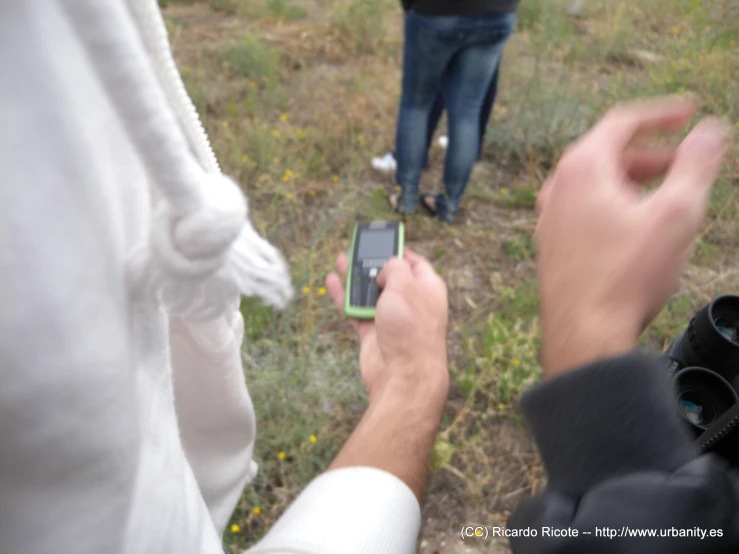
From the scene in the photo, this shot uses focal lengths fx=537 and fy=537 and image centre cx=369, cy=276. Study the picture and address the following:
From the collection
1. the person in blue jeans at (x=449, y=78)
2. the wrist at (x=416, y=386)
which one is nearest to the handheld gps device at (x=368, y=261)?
the wrist at (x=416, y=386)

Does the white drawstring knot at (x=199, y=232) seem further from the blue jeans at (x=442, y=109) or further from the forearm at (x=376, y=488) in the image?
the blue jeans at (x=442, y=109)

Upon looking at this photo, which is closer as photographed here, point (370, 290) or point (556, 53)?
point (370, 290)

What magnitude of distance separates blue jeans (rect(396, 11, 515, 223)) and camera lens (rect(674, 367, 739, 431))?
1311 mm

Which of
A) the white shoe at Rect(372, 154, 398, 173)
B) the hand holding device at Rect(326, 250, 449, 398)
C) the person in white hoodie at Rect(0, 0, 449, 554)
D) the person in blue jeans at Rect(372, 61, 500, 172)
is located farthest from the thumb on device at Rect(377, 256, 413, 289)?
the white shoe at Rect(372, 154, 398, 173)

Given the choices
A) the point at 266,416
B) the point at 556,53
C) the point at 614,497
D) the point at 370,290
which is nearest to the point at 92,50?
the point at 614,497

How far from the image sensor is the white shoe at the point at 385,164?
2.37 m

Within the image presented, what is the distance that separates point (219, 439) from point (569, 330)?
437mm

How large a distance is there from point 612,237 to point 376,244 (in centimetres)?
60

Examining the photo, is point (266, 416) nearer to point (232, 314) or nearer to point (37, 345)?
point (232, 314)

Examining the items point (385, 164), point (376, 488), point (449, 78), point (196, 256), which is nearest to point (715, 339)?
point (376, 488)

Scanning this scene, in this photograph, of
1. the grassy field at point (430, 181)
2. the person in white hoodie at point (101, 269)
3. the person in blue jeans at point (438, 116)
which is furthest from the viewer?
the person in blue jeans at point (438, 116)

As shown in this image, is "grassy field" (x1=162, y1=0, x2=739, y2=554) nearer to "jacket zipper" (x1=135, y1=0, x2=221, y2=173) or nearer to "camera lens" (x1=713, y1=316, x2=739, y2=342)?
"camera lens" (x1=713, y1=316, x2=739, y2=342)

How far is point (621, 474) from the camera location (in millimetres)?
434

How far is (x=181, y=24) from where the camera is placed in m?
3.39
